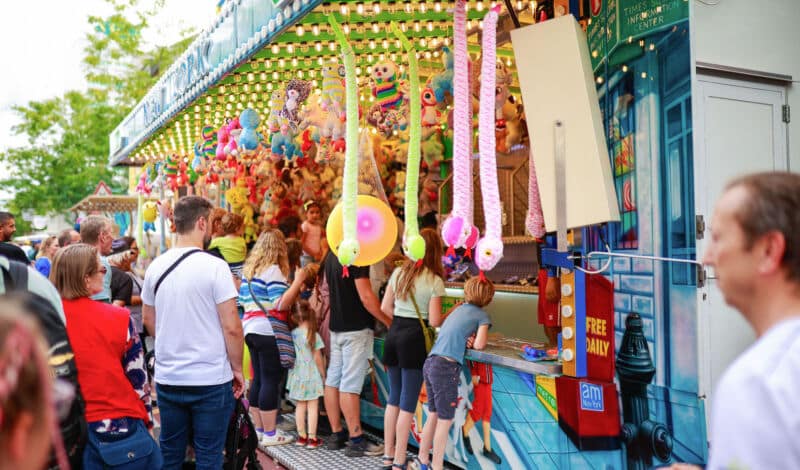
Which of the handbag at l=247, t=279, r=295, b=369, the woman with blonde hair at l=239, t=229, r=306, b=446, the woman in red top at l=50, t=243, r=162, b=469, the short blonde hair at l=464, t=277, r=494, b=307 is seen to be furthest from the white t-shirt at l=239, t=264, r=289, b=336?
the woman in red top at l=50, t=243, r=162, b=469

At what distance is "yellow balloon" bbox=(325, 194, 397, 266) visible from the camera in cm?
511

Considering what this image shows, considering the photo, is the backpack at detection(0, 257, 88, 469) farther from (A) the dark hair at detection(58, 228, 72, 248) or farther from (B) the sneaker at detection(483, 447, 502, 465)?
(A) the dark hair at detection(58, 228, 72, 248)

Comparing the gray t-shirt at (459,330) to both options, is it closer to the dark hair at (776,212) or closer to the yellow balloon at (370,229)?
the yellow balloon at (370,229)

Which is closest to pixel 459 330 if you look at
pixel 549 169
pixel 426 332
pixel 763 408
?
pixel 426 332

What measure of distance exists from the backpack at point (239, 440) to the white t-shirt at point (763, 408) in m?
3.89

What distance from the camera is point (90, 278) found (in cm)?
379

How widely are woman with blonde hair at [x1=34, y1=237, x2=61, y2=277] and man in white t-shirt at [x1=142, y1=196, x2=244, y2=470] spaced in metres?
5.26

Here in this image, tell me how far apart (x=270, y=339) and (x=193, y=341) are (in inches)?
106

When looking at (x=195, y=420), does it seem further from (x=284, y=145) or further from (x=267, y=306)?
(x=284, y=145)

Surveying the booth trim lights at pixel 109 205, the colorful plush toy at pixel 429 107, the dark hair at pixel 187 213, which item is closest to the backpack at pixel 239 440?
the dark hair at pixel 187 213

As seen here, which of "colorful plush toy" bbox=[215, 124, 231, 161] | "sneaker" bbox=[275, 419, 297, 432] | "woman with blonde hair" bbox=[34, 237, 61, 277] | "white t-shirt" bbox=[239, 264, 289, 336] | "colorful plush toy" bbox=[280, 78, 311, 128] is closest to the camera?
"colorful plush toy" bbox=[280, 78, 311, 128]

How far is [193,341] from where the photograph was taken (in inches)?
166

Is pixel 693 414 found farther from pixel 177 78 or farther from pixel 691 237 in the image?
pixel 177 78

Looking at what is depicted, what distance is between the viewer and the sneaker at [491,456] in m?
5.20
